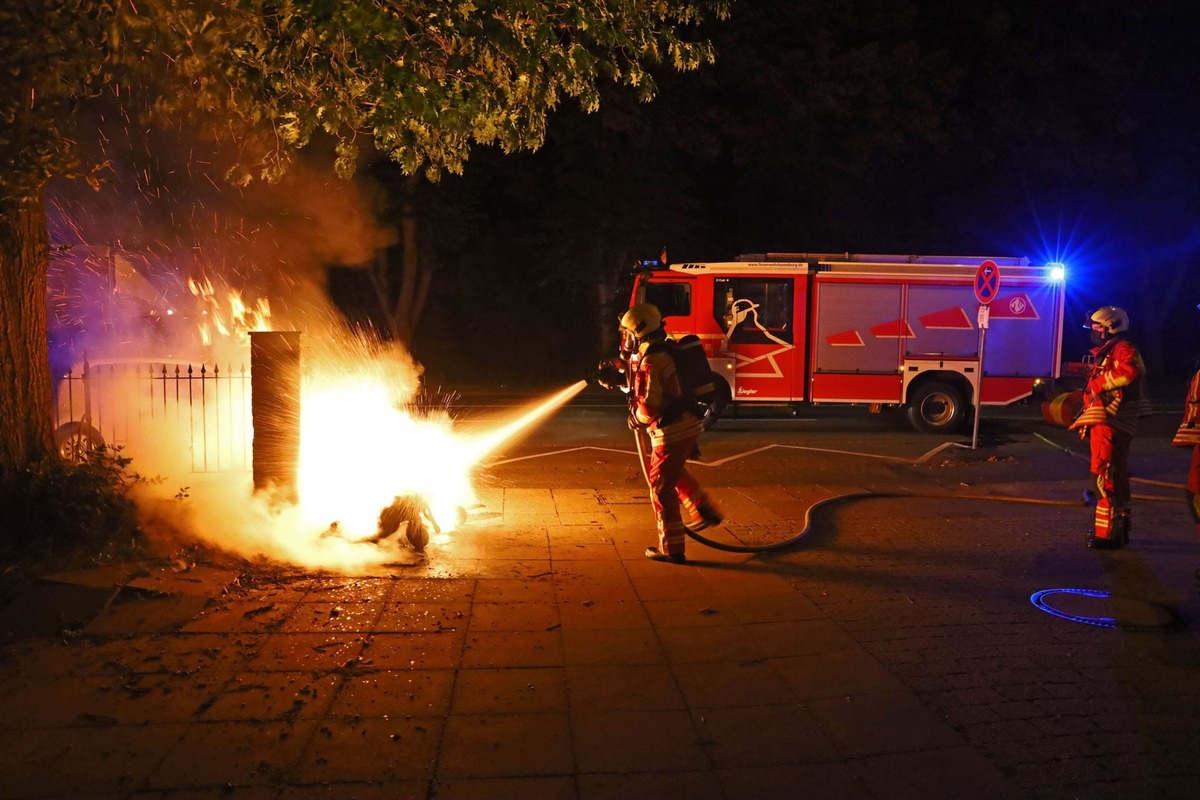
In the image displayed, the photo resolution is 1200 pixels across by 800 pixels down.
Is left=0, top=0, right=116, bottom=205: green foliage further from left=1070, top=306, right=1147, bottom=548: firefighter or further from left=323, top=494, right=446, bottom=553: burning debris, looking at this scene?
left=1070, top=306, right=1147, bottom=548: firefighter

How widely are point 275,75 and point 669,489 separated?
4.52 metres

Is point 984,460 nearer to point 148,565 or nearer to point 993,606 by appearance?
point 993,606

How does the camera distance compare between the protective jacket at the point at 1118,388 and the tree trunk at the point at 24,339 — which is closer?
the tree trunk at the point at 24,339

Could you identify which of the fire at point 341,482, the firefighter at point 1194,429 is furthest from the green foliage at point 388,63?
the firefighter at point 1194,429

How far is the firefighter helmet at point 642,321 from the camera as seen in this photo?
756cm

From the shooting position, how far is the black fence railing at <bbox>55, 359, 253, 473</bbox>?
10.8m

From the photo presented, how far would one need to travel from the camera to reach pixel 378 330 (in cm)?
2880

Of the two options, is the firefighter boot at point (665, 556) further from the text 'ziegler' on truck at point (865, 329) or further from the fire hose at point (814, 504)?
the text 'ziegler' on truck at point (865, 329)

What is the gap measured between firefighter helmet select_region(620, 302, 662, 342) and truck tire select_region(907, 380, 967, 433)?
10031 mm

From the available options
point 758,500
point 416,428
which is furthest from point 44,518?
point 758,500

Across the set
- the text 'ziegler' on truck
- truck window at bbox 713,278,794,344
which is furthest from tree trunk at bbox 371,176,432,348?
truck window at bbox 713,278,794,344

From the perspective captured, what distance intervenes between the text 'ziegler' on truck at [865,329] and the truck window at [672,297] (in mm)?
17

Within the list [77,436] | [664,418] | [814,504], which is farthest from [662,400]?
[77,436]

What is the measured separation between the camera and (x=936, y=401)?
54.0ft
